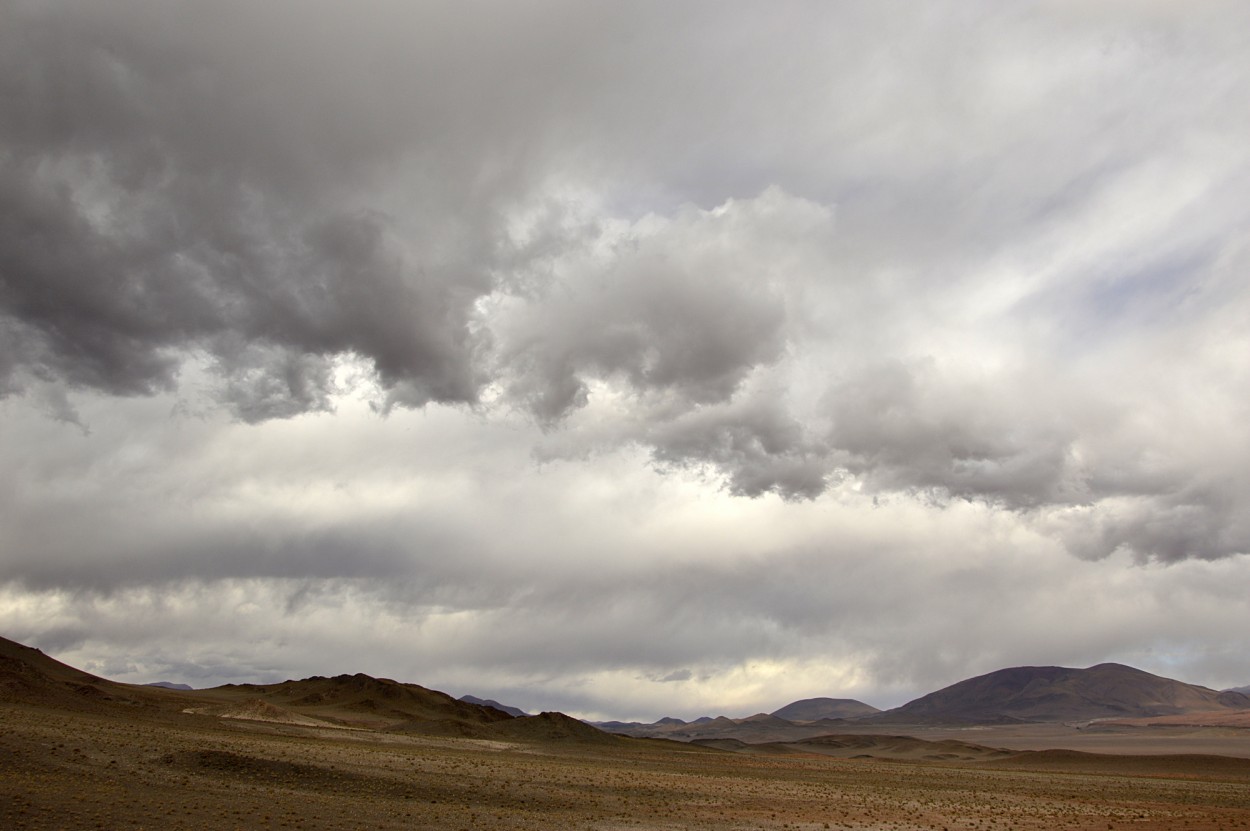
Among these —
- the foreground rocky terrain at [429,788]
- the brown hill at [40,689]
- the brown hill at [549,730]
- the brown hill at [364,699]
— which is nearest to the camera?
the foreground rocky terrain at [429,788]

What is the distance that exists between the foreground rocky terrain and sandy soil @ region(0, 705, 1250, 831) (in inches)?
7.0

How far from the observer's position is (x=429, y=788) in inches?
2135

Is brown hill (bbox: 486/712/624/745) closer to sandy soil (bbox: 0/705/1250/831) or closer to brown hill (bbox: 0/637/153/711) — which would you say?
sandy soil (bbox: 0/705/1250/831)

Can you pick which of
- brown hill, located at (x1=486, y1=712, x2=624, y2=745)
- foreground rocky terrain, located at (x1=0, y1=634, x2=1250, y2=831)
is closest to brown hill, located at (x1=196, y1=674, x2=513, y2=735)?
brown hill, located at (x1=486, y1=712, x2=624, y2=745)

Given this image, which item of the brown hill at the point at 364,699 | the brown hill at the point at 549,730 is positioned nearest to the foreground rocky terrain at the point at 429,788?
the brown hill at the point at 549,730

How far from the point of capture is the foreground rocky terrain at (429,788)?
135 ft

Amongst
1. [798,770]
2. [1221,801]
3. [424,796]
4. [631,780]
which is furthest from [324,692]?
[1221,801]

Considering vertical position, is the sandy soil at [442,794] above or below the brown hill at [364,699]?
below

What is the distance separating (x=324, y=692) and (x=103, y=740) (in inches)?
5118

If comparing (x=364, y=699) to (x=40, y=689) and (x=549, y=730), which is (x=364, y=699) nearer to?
(x=549, y=730)

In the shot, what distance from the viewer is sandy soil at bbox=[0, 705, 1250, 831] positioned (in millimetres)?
40469

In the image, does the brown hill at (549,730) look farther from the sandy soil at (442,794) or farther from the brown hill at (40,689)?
the brown hill at (40,689)

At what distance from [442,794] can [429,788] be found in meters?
1.80

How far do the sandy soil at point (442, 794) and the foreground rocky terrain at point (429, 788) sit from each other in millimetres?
178
